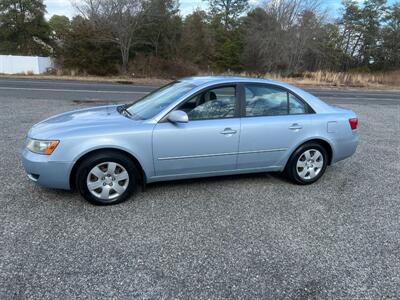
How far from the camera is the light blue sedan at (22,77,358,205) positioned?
356 cm

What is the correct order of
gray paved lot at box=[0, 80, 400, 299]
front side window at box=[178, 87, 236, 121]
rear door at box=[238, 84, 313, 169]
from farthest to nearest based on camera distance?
rear door at box=[238, 84, 313, 169] → front side window at box=[178, 87, 236, 121] → gray paved lot at box=[0, 80, 400, 299]

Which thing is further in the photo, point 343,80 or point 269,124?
point 343,80

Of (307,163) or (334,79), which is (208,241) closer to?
(307,163)

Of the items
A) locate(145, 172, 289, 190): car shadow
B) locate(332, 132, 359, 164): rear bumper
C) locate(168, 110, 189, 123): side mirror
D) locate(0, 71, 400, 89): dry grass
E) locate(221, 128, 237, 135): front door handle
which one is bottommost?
locate(145, 172, 289, 190): car shadow

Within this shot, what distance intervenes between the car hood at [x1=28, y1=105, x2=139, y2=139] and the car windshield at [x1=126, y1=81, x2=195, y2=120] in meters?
0.20

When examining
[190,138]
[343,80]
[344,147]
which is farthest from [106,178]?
[343,80]

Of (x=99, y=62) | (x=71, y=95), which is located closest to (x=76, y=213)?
(x=71, y=95)

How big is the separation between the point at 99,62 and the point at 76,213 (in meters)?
25.6

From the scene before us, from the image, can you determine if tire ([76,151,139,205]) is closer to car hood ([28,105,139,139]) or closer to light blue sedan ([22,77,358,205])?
light blue sedan ([22,77,358,205])

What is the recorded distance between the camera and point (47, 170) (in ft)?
11.5

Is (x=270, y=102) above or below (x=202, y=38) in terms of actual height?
below

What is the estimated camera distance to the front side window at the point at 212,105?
3.95 metres

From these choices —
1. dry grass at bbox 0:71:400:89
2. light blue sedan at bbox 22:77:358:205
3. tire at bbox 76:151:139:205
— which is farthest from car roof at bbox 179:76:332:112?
dry grass at bbox 0:71:400:89

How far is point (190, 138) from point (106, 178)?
1.09 meters
